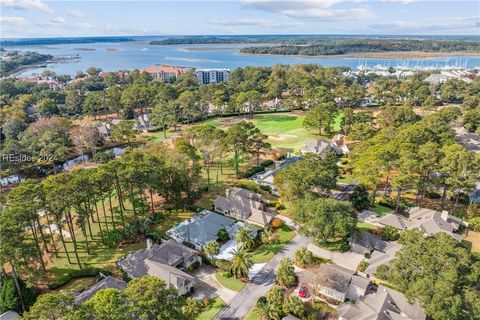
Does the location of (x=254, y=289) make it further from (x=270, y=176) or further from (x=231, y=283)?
(x=270, y=176)

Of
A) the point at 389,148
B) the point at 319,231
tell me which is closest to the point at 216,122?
the point at 389,148

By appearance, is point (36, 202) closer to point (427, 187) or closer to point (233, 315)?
point (233, 315)

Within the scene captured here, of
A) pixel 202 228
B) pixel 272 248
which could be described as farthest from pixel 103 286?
pixel 272 248

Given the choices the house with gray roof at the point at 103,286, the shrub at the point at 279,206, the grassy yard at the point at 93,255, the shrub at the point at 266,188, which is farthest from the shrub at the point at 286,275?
the shrub at the point at 266,188

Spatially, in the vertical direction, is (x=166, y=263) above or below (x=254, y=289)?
above

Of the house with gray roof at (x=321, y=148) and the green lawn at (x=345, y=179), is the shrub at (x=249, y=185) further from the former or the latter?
the house with gray roof at (x=321, y=148)

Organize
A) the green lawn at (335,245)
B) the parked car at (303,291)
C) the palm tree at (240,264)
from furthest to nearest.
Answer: the green lawn at (335,245), the palm tree at (240,264), the parked car at (303,291)

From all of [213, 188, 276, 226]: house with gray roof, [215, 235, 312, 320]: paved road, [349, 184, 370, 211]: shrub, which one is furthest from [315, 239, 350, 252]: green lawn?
[349, 184, 370, 211]: shrub
